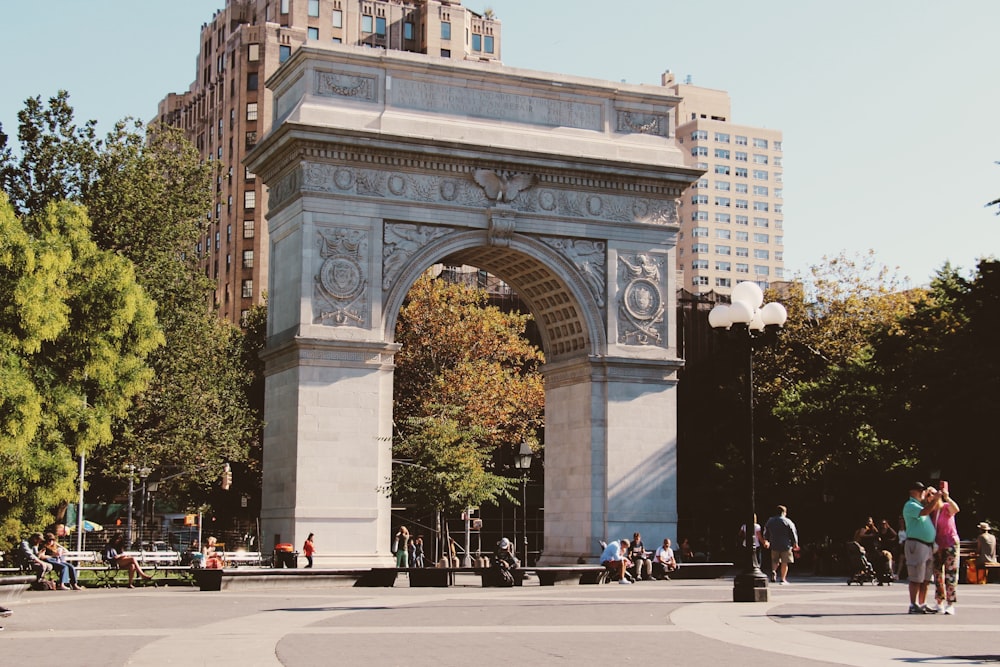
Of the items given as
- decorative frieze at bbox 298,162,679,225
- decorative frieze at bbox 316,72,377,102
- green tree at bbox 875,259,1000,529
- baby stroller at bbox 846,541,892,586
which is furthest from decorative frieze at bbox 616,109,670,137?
baby stroller at bbox 846,541,892,586

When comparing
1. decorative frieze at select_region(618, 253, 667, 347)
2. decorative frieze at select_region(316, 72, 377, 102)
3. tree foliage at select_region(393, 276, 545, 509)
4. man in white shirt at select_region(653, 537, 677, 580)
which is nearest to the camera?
man in white shirt at select_region(653, 537, 677, 580)

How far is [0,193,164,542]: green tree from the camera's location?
31.7 m

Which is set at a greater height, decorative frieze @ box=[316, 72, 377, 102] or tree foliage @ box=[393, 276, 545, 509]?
decorative frieze @ box=[316, 72, 377, 102]

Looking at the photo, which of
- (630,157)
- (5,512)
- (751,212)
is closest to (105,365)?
(5,512)

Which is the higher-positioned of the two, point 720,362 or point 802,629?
point 720,362

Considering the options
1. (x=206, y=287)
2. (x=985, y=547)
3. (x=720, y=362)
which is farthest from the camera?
(x=720, y=362)

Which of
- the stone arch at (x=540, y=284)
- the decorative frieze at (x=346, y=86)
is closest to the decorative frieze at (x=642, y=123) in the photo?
the stone arch at (x=540, y=284)

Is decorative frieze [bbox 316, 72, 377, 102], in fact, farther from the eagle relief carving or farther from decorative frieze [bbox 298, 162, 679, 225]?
the eagle relief carving

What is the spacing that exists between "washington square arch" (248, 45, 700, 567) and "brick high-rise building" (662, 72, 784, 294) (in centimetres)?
9718

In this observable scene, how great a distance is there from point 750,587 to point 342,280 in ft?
58.6

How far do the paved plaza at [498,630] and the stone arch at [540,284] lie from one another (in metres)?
14.1

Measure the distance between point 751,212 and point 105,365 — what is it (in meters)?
114

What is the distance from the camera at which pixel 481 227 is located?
38094mm

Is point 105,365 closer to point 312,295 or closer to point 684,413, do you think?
point 312,295
